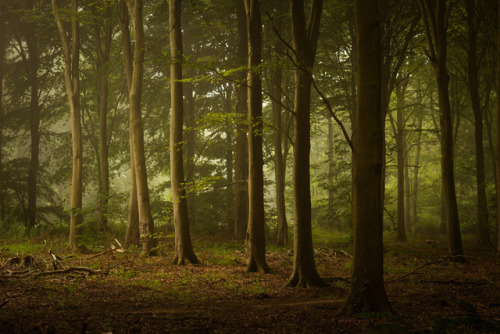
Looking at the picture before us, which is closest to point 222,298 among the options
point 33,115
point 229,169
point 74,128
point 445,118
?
point 445,118

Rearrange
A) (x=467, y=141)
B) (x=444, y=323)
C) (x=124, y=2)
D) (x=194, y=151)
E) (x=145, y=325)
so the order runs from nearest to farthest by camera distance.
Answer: (x=444, y=323)
(x=145, y=325)
(x=124, y=2)
(x=194, y=151)
(x=467, y=141)

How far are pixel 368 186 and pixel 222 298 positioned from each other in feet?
13.2

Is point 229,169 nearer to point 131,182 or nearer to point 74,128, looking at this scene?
point 131,182

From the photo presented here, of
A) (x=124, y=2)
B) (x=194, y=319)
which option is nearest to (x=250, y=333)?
(x=194, y=319)

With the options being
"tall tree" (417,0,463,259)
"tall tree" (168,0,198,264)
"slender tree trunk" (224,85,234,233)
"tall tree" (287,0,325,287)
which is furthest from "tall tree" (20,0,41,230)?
"tall tree" (417,0,463,259)

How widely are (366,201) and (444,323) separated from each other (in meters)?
1.89

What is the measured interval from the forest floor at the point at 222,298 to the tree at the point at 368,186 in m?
0.36

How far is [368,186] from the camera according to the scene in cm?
559

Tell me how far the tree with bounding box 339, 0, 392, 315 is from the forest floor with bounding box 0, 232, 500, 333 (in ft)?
1.17

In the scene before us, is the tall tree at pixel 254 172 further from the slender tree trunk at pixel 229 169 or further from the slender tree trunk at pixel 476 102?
the slender tree trunk at pixel 229 169

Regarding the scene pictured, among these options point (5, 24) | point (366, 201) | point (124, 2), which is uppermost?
point (5, 24)

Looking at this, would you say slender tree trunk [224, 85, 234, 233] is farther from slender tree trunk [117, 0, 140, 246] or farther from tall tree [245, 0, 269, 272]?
tall tree [245, 0, 269, 272]

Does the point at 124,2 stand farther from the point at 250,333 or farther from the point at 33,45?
the point at 250,333

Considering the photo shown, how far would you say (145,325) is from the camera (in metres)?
5.50
